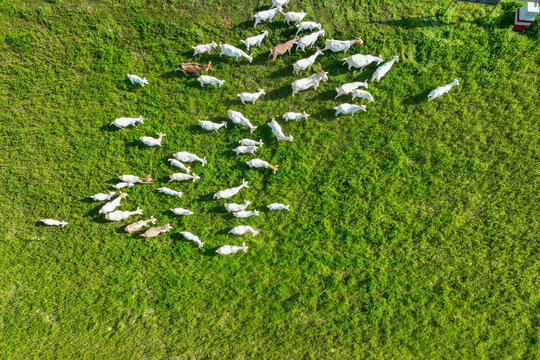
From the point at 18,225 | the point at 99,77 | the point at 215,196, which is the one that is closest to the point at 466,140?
the point at 215,196

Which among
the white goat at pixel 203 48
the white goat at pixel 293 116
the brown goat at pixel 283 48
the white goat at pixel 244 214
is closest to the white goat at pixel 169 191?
the white goat at pixel 244 214

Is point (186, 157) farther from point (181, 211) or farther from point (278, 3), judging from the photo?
point (278, 3)

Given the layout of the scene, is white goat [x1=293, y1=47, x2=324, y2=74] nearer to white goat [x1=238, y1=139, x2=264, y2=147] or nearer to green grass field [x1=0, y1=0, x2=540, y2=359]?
green grass field [x1=0, y1=0, x2=540, y2=359]

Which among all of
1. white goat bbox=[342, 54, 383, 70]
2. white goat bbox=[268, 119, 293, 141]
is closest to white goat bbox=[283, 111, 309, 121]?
white goat bbox=[268, 119, 293, 141]

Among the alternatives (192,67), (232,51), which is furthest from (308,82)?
(192,67)

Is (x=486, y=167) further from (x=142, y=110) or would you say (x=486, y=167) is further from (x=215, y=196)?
(x=142, y=110)
